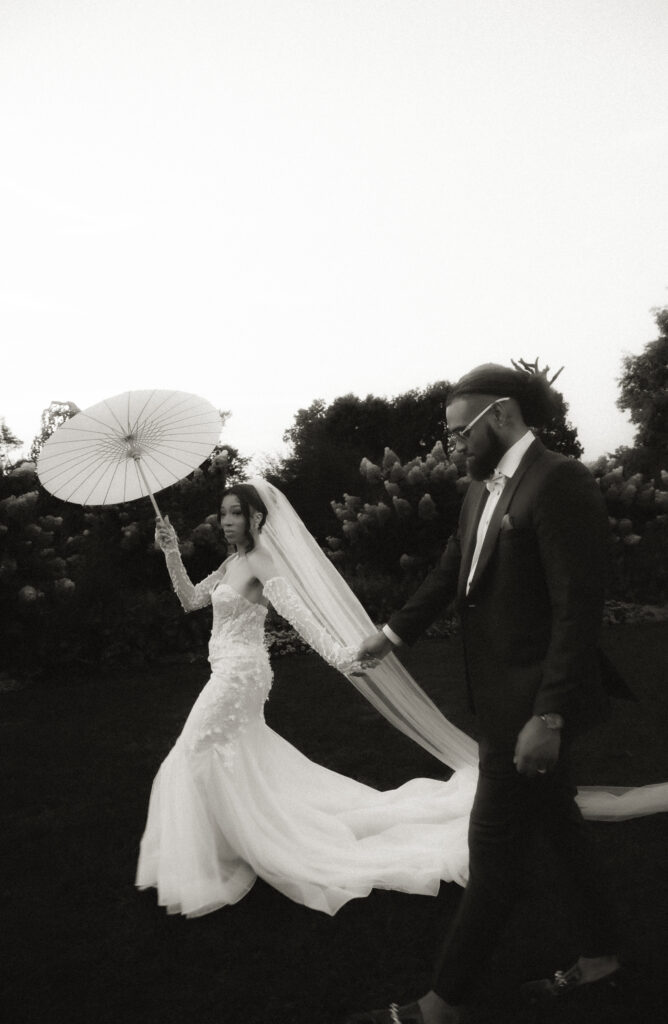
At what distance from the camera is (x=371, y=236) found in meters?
12.0

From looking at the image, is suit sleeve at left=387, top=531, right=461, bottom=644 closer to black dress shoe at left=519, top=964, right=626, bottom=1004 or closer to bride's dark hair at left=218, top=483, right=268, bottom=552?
black dress shoe at left=519, top=964, right=626, bottom=1004

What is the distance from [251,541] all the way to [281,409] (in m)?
24.2

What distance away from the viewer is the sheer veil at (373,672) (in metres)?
4.34

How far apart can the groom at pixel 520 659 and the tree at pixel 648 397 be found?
28.9m

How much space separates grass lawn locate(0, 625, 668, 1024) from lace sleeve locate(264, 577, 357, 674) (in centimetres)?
122

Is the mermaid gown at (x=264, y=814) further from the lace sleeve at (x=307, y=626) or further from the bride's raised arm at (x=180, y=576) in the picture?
the bride's raised arm at (x=180, y=576)

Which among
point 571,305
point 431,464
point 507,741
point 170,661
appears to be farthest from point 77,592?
point 507,741

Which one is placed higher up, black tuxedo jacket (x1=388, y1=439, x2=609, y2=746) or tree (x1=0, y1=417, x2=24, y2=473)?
tree (x1=0, y1=417, x2=24, y2=473)

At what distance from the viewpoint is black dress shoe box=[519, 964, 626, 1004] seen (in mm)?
2783

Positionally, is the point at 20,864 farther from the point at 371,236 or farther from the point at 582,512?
the point at 371,236

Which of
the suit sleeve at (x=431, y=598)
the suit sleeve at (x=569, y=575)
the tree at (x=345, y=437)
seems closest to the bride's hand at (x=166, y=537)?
the suit sleeve at (x=431, y=598)

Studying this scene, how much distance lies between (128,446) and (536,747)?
10.5ft

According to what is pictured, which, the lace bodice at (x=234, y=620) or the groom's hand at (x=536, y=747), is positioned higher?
the lace bodice at (x=234, y=620)

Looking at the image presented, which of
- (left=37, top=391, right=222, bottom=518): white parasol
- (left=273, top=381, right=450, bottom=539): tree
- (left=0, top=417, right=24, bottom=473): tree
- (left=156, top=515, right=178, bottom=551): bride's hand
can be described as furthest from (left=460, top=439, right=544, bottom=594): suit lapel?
(left=273, top=381, right=450, bottom=539): tree
